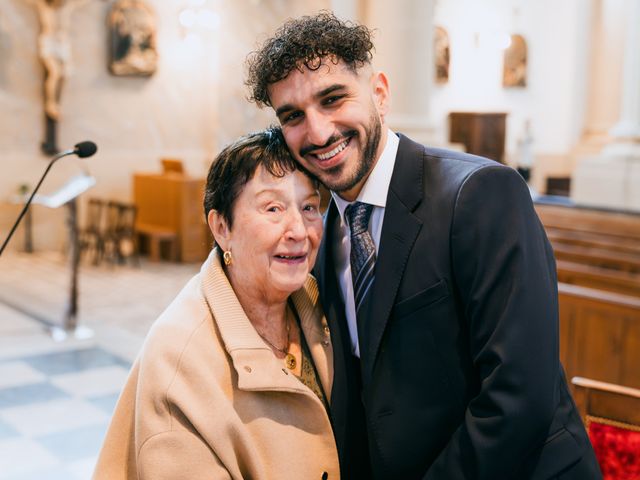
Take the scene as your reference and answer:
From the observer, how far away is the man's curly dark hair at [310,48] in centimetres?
187

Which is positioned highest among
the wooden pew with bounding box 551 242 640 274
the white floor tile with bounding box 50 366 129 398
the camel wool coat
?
the camel wool coat

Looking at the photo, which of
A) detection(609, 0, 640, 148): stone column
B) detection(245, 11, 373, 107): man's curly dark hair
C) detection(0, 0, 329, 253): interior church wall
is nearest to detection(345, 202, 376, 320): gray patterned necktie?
detection(245, 11, 373, 107): man's curly dark hair

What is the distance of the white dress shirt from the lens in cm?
200

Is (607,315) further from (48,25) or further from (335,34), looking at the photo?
(48,25)

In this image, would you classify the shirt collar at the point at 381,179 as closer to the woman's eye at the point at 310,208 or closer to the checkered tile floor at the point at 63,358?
the woman's eye at the point at 310,208

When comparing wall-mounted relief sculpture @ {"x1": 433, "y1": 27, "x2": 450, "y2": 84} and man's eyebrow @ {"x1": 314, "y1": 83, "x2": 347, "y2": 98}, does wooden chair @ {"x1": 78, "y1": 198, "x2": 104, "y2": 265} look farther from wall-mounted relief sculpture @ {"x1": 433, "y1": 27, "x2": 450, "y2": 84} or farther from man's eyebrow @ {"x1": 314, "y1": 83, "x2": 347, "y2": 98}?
man's eyebrow @ {"x1": 314, "y1": 83, "x2": 347, "y2": 98}

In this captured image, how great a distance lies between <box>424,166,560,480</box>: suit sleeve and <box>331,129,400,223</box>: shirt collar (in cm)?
23

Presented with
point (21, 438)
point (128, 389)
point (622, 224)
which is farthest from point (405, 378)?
point (622, 224)

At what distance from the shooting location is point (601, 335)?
4691 millimetres

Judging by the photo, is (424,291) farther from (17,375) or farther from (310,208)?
(17,375)

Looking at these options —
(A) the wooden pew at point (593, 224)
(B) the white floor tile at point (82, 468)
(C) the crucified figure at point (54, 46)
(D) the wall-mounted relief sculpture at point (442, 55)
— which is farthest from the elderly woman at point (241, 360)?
(D) the wall-mounted relief sculpture at point (442, 55)

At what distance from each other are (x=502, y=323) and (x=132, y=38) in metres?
11.4

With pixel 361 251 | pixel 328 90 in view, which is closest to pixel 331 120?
pixel 328 90

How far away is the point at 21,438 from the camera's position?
16.4 feet
